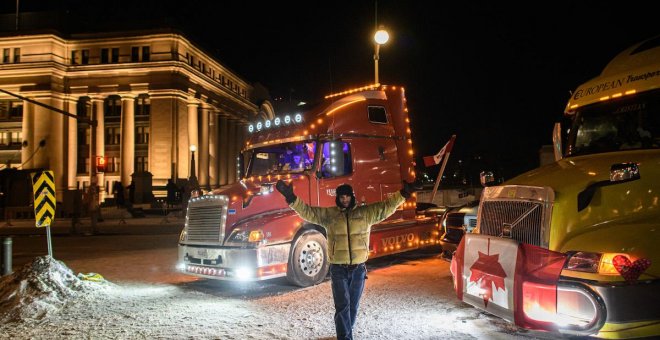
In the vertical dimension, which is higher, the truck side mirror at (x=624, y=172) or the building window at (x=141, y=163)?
the building window at (x=141, y=163)

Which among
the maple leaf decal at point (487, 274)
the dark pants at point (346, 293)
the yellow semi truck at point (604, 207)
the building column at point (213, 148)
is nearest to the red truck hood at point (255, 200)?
the dark pants at point (346, 293)

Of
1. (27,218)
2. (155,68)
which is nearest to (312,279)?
(27,218)

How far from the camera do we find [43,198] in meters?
10.2

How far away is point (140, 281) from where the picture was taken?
1002 cm

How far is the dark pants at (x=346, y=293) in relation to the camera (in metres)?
5.25

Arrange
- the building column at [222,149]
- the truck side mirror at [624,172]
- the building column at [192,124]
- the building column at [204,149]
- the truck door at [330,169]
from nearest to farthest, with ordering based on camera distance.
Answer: the truck side mirror at [624,172], the truck door at [330,169], the building column at [192,124], the building column at [204,149], the building column at [222,149]

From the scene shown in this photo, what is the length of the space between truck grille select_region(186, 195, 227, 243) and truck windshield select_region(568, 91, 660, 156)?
5.47m

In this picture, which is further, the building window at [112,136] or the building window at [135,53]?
the building window at [112,136]

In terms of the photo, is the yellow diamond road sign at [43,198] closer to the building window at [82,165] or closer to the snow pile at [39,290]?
the snow pile at [39,290]

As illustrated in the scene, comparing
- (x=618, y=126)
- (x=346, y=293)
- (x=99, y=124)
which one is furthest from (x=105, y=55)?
(x=618, y=126)

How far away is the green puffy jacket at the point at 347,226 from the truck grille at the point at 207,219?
3358mm

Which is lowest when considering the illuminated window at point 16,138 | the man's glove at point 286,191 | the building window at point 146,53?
the man's glove at point 286,191

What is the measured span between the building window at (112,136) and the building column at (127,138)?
206 inches

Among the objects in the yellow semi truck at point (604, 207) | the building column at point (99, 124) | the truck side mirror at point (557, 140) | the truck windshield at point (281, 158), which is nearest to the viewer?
the yellow semi truck at point (604, 207)
